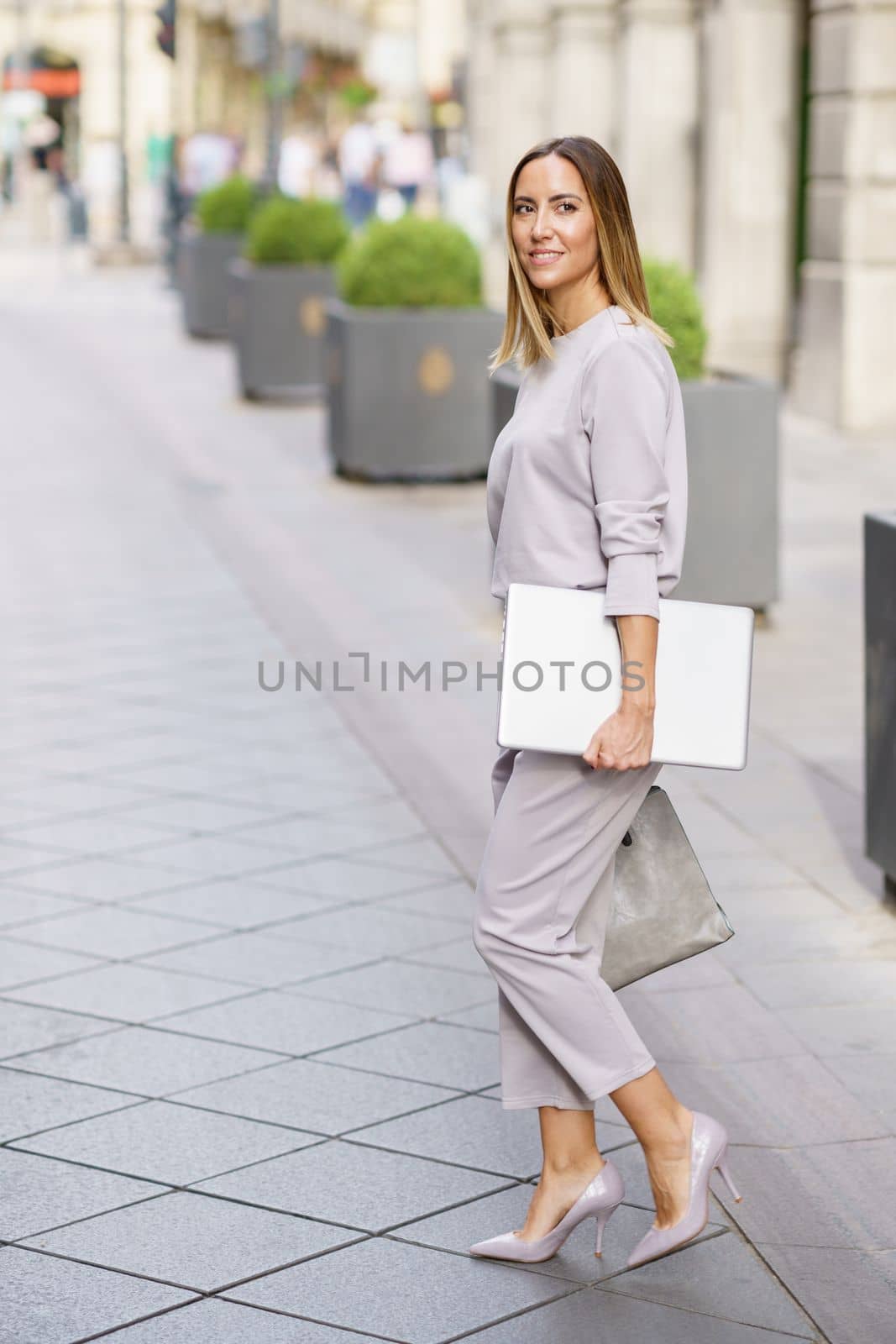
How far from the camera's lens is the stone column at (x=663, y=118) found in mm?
18641

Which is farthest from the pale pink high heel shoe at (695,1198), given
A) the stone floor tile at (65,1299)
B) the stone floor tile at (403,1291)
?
the stone floor tile at (65,1299)

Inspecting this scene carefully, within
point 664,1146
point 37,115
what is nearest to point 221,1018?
point 664,1146

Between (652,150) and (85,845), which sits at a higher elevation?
(652,150)

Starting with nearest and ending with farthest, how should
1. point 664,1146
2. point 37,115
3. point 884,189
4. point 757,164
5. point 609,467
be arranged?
point 609,467 → point 664,1146 → point 884,189 → point 757,164 → point 37,115

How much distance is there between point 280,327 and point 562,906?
13809 millimetres

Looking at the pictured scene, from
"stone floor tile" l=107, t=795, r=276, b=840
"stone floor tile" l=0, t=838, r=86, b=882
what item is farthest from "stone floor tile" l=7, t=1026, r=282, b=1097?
"stone floor tile" l=107, t=795, r=276, b=840

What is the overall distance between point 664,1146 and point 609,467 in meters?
1.08

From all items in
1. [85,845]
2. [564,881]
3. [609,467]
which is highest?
[609,467]

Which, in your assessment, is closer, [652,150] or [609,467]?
[609,467]

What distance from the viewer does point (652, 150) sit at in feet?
61.6

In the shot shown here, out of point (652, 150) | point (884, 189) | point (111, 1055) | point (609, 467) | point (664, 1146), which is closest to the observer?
point (609, 467)

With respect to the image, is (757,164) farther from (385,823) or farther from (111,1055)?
(111,1055)

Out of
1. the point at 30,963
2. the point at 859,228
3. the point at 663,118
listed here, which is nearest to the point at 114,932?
the point at 30,963

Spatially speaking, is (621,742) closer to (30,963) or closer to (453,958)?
(453,958)
